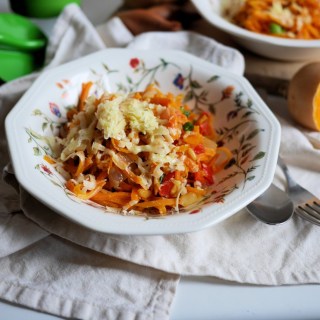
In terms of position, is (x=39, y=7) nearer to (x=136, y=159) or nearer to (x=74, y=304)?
(x=136, y=159)

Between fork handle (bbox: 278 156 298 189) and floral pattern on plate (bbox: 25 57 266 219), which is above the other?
floral pattern on plate (bbox: 25 57 266 219)

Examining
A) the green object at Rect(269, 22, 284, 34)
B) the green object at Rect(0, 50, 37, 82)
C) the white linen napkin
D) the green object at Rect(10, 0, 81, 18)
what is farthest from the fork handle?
the green object at Rect(10, 0, 81, 18)

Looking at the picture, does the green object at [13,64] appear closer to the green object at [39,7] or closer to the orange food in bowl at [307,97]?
the green object at [39,7]

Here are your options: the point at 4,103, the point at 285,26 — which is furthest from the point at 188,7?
the point at 4,103

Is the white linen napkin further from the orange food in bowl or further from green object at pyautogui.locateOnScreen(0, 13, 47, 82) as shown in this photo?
green object at pyautogui.locateOnScreen(0, 13, 47, 82)

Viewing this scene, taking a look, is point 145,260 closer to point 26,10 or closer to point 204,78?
point 204,78

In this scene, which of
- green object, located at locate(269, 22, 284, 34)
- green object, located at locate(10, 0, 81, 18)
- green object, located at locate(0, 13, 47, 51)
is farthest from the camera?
green object, located at locate(10, 0, 81, 18)
